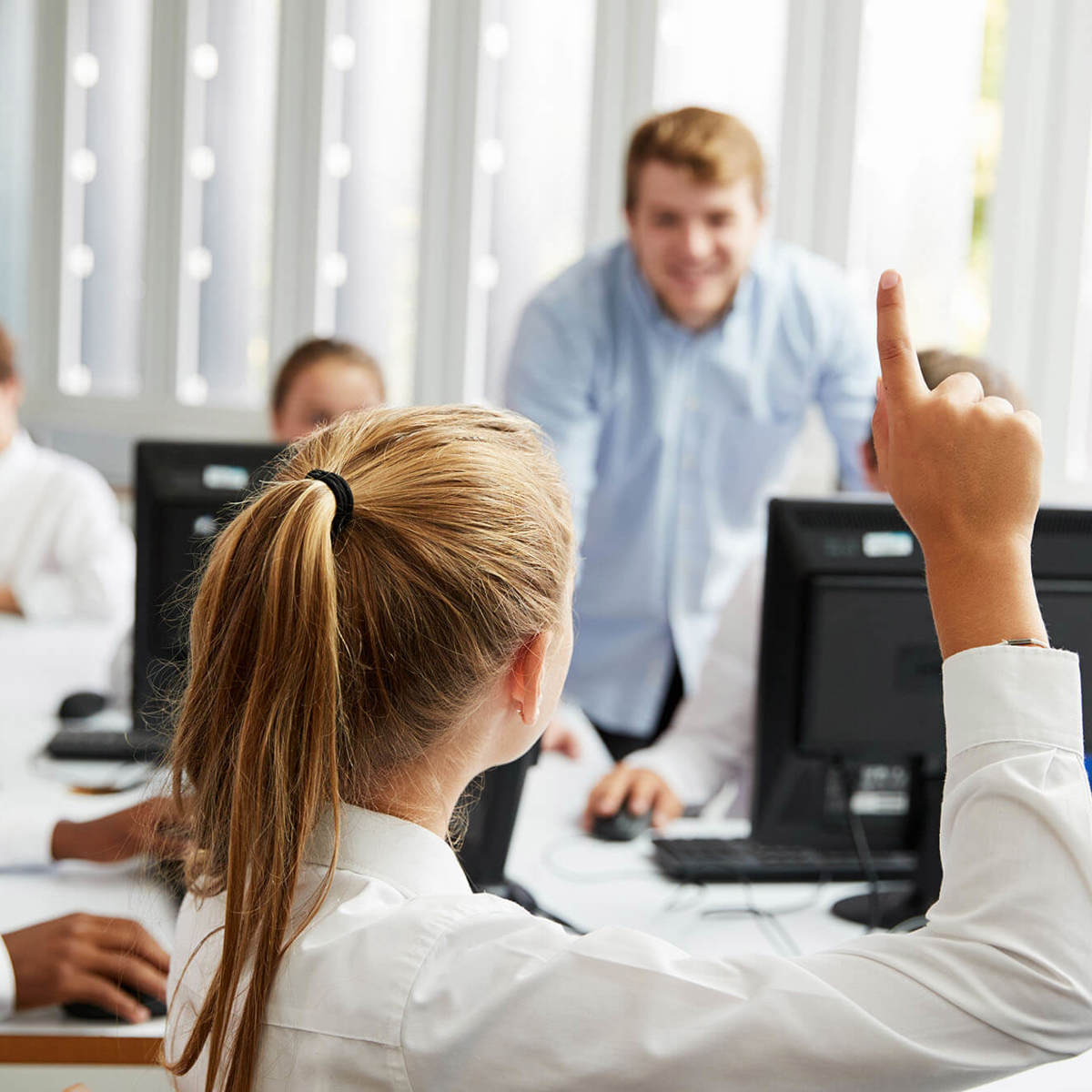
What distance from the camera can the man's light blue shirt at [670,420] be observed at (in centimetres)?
261

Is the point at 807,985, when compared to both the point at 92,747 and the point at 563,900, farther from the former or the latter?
the point at 92,747

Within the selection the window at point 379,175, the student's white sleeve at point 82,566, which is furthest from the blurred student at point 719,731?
the window at point 379,175

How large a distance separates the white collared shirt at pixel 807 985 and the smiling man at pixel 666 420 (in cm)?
183

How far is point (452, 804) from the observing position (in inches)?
34.9

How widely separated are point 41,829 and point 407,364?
257 cm

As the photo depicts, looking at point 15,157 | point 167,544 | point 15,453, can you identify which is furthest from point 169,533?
point 15,157

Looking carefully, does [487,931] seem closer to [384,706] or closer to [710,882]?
[384,706]

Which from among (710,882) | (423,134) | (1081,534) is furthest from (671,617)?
(423,134)

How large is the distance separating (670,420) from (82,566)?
125cm

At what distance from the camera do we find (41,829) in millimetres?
1467

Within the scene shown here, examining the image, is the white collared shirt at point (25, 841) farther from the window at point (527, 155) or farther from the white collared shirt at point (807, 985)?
the window at point (527, 155)

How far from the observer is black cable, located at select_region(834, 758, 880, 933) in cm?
146

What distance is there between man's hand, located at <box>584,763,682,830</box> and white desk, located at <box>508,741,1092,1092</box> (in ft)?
0.11

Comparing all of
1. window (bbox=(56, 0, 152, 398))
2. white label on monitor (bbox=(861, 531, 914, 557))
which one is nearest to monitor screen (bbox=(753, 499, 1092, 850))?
white label on monitor (bbox=(861, 531, 914, 557))
